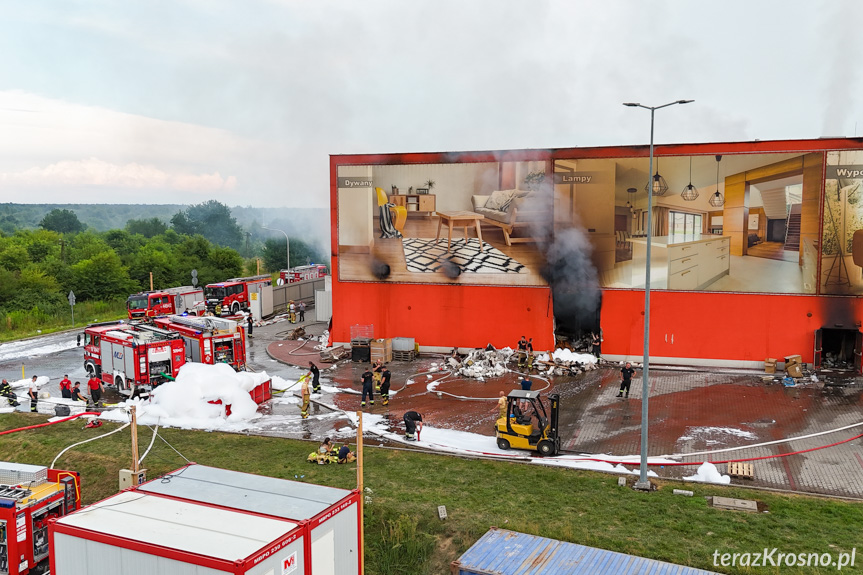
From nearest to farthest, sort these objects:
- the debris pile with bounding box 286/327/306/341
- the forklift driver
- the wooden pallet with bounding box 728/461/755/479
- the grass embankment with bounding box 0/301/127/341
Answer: the wooden pallet with bounding box 728/461/755/479
the forklift driver
the debris pile with bounding box 286/327/306/341
the grass embankment with bounding box 0/301/127/341

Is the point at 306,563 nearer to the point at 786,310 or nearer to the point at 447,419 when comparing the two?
the point at 447,419

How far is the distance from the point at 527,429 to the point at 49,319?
39.9 metres

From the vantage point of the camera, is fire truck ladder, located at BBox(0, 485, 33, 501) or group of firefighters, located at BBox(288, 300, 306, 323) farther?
group of firefighters, located at BBox(288, 300, 306, 323)

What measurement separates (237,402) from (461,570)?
1322 centimetres

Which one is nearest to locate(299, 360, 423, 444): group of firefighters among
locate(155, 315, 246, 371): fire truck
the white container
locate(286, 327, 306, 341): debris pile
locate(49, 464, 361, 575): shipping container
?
locate(155, 315, 246, 371): fire truck

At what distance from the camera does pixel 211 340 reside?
26594 millimetres

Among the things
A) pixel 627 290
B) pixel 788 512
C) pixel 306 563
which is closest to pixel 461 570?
pixel 306 563

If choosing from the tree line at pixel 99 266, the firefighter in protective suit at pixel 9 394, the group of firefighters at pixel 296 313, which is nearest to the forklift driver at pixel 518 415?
the firefighter in protective suit at pixel 9 394

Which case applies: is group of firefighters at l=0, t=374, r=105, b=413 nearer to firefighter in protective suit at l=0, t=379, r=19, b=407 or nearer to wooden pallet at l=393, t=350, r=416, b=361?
firefighter in protective suit at l=0, t=379, r=19, b=407

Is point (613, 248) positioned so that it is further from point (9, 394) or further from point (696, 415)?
point (9, 394)

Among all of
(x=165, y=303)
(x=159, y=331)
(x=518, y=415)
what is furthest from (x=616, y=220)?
(x=165, y=303)

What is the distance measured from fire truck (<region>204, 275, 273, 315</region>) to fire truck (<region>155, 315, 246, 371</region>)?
54.3 ft

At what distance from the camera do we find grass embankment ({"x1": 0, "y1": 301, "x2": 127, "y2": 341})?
4154 centimetres

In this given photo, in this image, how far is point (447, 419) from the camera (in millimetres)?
21531
